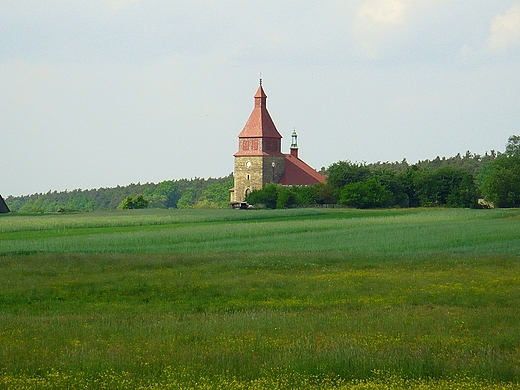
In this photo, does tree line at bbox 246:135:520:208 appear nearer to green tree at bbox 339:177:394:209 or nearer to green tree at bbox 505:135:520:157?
green tree at bbox 339:177:394:209

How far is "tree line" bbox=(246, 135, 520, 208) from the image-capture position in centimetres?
10750

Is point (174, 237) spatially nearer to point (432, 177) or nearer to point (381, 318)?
point (381, 318)

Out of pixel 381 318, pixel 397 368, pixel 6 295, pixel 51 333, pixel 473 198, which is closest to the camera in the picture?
pixel 397 368

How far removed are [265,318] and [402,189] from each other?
9718cm

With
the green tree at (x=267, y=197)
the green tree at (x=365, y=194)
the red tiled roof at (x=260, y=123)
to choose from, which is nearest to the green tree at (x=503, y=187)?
the green tree at (x=365, y=194)

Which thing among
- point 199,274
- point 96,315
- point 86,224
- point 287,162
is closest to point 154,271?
point 199,274

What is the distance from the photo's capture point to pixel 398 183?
4446 inches

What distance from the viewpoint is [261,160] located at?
126438 millimetres

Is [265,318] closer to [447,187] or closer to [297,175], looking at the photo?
[447,187]

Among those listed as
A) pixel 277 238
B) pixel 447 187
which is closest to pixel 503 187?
pixel 447 187

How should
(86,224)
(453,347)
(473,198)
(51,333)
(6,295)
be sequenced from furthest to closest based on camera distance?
(473,198) → (86,224) → (6,295) → (51,333) → (453,347)

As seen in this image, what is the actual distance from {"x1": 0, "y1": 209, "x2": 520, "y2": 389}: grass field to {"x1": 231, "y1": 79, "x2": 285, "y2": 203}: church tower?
84751 millimetres

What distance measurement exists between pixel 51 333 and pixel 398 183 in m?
98.8

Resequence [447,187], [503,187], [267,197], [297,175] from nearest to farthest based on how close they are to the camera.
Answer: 1. [503,187]
2. [447,187]
3. [267,197]
4. [297,175]
